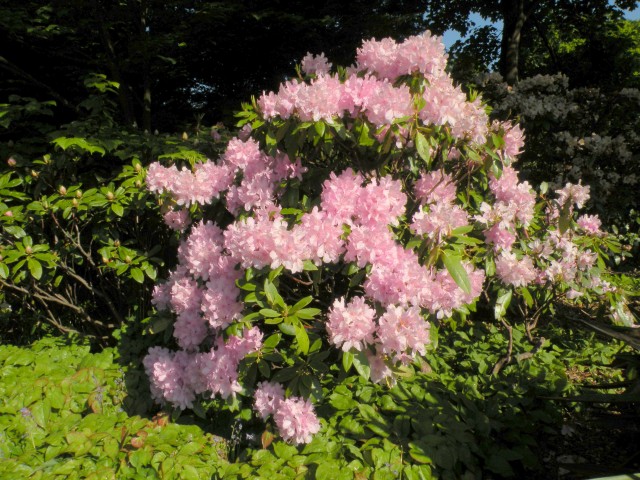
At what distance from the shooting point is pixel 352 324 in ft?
6.18

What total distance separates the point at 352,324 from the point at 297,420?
59 cm

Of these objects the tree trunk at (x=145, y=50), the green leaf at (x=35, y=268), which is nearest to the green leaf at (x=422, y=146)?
the green leaf at (x=35, y=268)

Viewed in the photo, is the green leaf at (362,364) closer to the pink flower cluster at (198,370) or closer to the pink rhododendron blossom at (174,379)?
the pink flower cluster at (198,370)

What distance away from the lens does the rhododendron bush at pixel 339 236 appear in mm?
1939

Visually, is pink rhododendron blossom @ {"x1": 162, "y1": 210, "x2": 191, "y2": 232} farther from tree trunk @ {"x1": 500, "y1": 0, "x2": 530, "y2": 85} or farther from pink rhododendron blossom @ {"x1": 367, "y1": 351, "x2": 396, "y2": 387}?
tree trunk @ {"x1": 500, "y1": 0, "x2": 530, "y2": 85}

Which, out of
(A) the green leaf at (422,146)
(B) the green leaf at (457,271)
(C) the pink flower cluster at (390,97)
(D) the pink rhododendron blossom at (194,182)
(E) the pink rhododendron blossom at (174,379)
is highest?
(C) the pink flower cluster at (390,97)

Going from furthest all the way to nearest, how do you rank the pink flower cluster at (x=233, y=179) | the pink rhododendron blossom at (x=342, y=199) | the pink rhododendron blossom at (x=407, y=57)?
the pink flower cluster at (x=233, y=179), the pink rhododendron blossom at (x=407, y=57), the pink rhododendron blossom at (x=342, y=199)

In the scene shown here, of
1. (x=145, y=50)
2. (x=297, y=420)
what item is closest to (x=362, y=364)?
(x=297, y=420)

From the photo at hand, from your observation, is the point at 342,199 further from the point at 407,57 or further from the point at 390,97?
the point at 407,57

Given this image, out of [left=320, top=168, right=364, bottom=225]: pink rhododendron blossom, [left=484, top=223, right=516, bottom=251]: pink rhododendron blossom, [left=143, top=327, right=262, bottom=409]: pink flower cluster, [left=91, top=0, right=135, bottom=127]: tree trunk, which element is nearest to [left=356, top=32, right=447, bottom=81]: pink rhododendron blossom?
[left=320, top=168, right=364, bottom=225]: pink rhododendron blossom

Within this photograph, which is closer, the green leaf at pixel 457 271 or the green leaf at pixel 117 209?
the green leaf at pixel 457 271

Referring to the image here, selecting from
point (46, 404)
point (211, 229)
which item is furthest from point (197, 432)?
point (211, 229)

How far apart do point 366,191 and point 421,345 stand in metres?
0.69

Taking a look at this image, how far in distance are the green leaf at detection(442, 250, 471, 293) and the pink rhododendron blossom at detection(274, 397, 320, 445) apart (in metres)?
0.90
